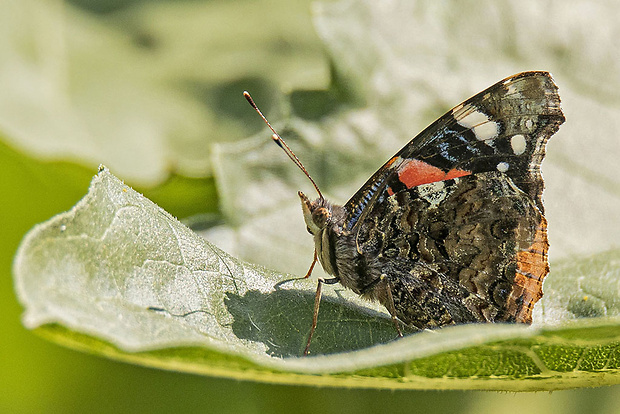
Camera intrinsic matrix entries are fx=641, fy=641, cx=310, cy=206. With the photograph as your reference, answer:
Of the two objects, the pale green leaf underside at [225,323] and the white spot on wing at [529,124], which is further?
the white spot on wing at [529,124]

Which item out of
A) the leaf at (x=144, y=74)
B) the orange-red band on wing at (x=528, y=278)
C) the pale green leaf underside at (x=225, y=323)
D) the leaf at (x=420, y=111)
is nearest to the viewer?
the pale green leaf underside at (x=225, y=323)

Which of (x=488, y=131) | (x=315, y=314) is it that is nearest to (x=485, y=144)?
(x=488, y=131)

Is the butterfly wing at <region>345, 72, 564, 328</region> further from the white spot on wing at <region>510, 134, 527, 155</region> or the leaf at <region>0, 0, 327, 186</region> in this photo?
the leaf at <region>0, 0, 327, 186</region>

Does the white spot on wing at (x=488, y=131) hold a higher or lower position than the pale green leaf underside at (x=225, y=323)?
higher

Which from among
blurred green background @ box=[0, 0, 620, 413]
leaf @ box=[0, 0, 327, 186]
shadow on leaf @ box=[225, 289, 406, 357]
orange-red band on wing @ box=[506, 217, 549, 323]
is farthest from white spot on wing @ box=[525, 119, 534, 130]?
leaf @ box=[0, 0, 327, 186]

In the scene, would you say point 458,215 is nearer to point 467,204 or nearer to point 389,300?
point 467,204

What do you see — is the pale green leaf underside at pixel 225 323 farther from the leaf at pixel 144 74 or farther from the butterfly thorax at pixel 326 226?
the leaf at pixel 144 74

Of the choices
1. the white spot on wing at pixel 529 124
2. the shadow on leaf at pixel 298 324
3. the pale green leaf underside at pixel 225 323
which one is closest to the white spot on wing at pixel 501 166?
the white spot on wing at pixel 529 124

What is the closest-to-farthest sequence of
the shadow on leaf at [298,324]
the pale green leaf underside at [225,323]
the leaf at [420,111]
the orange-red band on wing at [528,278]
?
1. the pale green leaf underside at [225,323]
2. the shadow on leaf at [298,324]
3. the orange-red band on wing at [528,278]
4. the leaf at [420,111]
